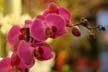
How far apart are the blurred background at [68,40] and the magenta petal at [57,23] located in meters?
0.04

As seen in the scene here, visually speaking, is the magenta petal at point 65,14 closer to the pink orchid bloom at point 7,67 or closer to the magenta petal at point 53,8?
the magenta petal at point 53,8

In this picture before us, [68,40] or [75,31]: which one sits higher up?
[75,31]

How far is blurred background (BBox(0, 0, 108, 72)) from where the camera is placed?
2.68ft

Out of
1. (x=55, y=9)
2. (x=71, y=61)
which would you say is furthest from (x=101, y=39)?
(x=55, y=9)

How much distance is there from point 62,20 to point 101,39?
6.35 feet

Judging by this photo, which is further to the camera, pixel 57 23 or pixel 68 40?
pixel 68 40

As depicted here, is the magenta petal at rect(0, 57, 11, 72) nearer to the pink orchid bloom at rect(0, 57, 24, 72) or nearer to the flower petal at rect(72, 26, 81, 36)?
the pink orchid bloom at rect(0, 57, 24, 72)

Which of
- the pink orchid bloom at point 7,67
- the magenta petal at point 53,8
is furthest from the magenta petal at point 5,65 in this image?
the magenta petal at point 53,8

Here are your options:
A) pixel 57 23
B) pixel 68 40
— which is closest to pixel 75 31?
pixel 57 23

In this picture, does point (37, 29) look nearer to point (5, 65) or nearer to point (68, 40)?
point (5, 65)

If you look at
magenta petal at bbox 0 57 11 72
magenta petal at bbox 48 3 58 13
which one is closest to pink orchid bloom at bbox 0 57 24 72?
magenta petal at bbox 0 57 11 72

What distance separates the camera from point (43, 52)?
1.53 ft

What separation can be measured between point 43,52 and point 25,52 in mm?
34

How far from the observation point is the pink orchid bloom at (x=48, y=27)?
44cm
